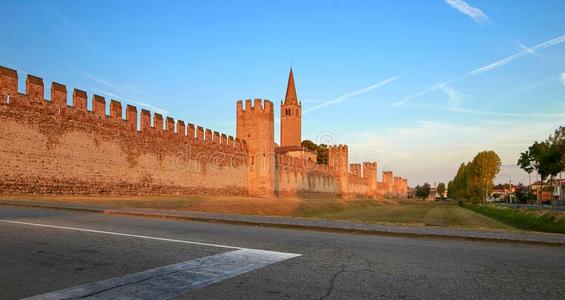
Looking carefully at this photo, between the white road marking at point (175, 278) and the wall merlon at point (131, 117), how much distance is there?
82.9ft

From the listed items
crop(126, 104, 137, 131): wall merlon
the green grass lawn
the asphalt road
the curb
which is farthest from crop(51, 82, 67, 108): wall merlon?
the asphalt road

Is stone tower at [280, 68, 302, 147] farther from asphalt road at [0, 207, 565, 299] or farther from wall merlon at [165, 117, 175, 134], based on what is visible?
asphalt road at [0, 207, 565, 299]

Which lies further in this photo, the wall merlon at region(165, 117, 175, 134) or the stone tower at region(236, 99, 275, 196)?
the stone tower at region(236, 99, 275, 196)

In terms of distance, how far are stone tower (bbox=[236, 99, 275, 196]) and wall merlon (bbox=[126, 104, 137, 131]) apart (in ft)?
55.9

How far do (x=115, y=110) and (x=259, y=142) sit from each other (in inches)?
760

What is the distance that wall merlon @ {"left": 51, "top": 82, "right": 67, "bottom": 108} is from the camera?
2389 centimetres

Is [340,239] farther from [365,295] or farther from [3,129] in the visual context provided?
Answer: [3,129]

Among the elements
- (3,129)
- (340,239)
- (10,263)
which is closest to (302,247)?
(340,239)

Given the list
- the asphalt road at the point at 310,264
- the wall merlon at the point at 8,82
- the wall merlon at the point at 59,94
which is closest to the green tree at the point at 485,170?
the wall merlon at the point at 59,94

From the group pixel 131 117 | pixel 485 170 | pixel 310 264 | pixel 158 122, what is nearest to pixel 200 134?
pixel 158 122

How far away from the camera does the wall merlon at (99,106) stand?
26.7 metres

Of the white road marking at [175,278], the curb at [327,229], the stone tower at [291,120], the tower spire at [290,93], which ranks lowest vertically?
the curb at [327,229]

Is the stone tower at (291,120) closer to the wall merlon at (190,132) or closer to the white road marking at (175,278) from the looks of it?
the wall merlon at (190,132)

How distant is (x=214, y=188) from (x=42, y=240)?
104 ft
